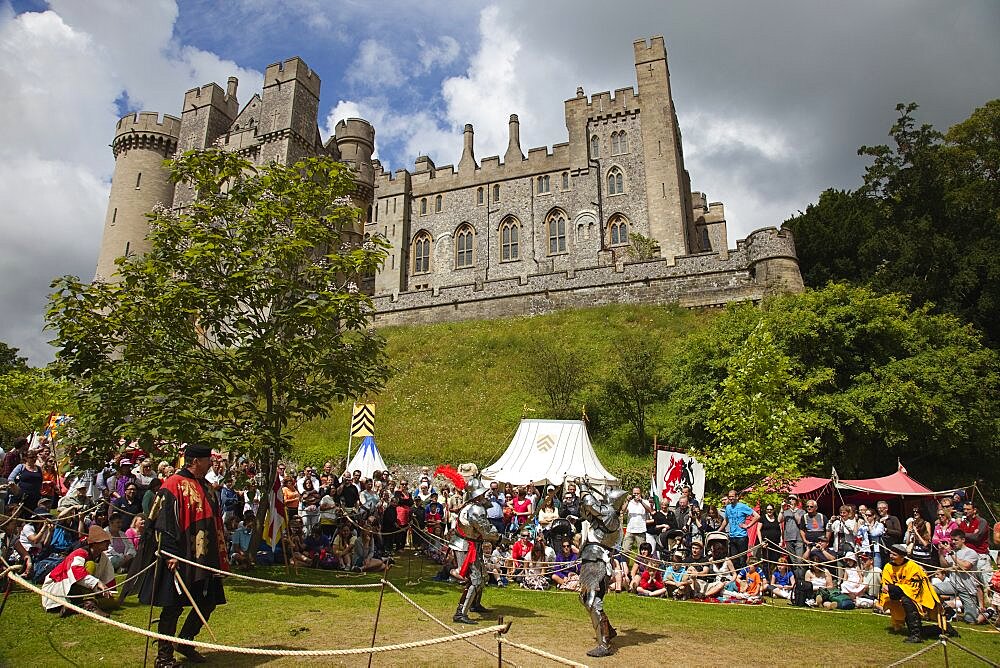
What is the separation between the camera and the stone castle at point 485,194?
136ft

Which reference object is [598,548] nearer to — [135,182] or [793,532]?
[793,532]

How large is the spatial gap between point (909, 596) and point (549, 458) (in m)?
10.8

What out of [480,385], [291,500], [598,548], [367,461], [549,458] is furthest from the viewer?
[480,385]

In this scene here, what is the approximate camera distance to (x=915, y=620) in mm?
8523

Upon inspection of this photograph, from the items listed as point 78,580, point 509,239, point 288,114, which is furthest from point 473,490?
point 288,114

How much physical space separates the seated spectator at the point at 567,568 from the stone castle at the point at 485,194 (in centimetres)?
2400

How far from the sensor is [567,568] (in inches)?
507

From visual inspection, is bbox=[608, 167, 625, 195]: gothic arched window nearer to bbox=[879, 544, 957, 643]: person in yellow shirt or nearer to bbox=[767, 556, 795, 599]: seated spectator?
bbox=[767, 556, 795, 599]: seated spectator

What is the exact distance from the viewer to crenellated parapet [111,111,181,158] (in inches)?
1989

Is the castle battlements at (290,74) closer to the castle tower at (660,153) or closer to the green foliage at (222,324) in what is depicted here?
the castle tower at (660,153)

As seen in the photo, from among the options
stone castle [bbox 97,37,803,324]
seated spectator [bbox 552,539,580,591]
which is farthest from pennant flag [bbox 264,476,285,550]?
stone castle [bbox 97,37,803,324]

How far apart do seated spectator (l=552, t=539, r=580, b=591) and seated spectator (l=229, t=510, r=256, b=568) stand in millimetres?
6000

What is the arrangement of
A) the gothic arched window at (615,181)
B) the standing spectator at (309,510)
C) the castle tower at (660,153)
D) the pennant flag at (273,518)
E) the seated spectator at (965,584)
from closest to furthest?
the seated spectator at (965,584), the pennant flag at (273,518), the standing spectator at (309,510), the castle tower at (660,153), the gothic arched window at (615,181)

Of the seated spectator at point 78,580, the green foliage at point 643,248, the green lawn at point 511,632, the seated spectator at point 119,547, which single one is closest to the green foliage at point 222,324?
the seated spectator at point 119,547
